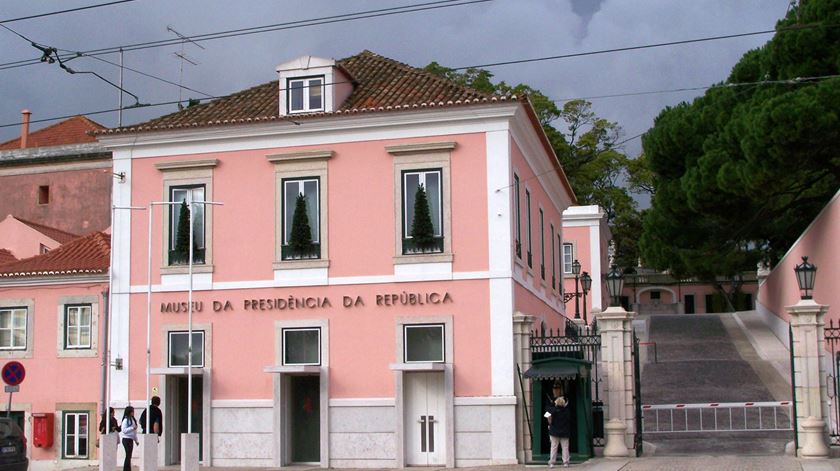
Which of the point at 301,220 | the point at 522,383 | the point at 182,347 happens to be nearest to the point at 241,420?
the point at 182,347

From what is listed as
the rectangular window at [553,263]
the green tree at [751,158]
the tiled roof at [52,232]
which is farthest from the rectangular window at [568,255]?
the tiled roof at [52,232]

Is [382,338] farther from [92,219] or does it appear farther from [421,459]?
[92,219]

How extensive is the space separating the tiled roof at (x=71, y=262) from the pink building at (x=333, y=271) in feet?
6.26

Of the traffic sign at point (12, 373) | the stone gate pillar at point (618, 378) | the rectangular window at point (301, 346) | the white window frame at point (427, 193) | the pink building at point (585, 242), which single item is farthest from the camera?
the pink building at point (585, 242)

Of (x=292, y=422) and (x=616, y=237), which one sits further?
(x=616, y=237)

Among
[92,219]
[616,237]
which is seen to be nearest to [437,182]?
[92,219]

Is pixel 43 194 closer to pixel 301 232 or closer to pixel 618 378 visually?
pixel 301 232

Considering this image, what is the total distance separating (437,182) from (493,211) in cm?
145

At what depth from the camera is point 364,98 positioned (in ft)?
79.0

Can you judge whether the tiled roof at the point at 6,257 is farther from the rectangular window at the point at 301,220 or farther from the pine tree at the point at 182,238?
the rectangular window at the point at 301,220

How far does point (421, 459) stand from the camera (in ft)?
73.4

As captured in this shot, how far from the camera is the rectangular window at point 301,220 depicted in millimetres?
23422

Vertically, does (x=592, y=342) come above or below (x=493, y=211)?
below

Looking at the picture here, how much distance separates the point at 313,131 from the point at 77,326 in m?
8.02
